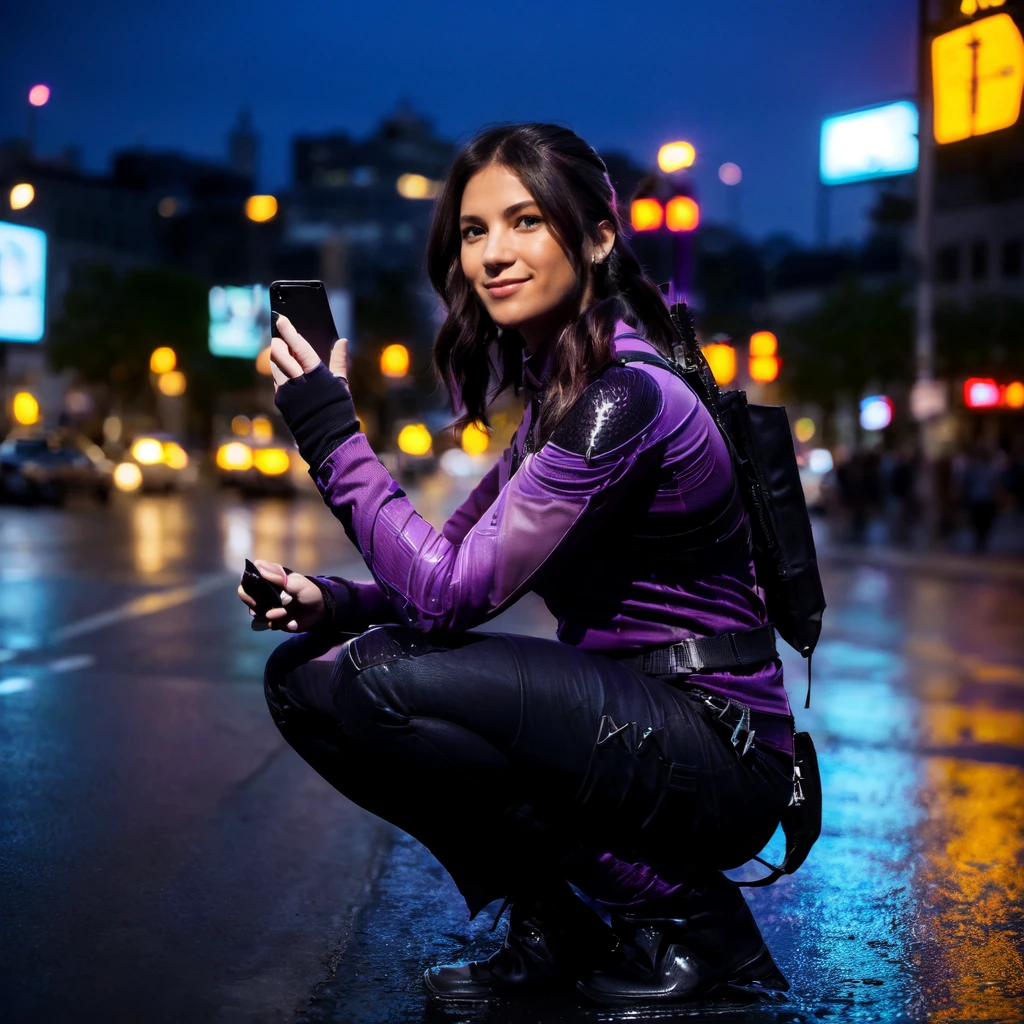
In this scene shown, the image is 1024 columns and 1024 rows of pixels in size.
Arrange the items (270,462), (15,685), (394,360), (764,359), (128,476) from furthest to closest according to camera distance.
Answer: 1. (394,360)
2. (128,476)
3. (270,462)
4. (764,359)
5. (15,685)

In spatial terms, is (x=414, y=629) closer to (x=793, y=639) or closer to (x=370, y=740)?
(x=370, y=740)

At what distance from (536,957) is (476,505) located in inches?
40.4

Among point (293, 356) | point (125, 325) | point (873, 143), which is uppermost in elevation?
point (873, 143)

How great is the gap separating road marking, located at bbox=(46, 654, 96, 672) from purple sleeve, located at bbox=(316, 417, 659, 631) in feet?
18.7

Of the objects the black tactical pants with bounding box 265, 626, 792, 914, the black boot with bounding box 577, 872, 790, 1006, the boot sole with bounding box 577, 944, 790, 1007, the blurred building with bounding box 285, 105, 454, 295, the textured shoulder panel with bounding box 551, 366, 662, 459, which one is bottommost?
the boot sole with bounding box 577, 944, 790, 1007

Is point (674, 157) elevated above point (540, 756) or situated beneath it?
elevated above

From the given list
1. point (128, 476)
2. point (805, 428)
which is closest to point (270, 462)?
point (128, 476)

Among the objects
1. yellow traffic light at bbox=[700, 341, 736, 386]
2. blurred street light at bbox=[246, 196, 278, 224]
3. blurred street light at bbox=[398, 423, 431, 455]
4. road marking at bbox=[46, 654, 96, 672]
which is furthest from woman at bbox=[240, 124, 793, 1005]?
blurred street light at bbox=[398, 423, 431, 455]

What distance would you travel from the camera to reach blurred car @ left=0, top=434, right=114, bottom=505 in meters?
31.6

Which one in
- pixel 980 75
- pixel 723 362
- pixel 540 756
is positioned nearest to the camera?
pixel 540 756

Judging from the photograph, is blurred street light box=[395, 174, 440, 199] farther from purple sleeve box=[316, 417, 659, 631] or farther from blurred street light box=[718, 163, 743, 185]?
purple sleeve box=[316, 417, 659, 631]

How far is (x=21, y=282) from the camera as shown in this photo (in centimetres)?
3859

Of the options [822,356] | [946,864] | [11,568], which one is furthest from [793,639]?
[822,356]

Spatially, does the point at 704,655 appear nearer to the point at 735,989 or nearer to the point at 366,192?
the point at 735,989
